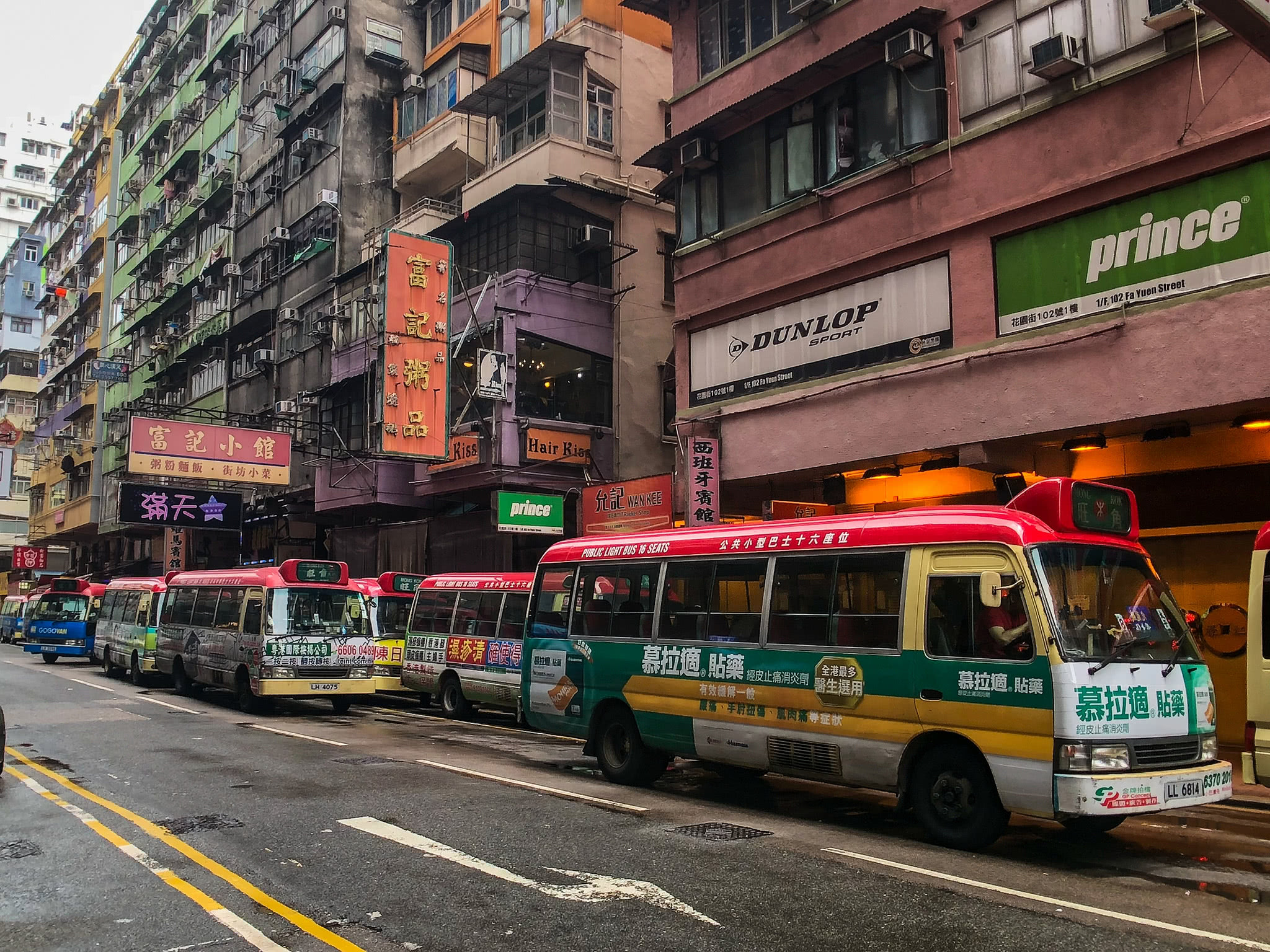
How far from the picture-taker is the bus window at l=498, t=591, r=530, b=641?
17.7m

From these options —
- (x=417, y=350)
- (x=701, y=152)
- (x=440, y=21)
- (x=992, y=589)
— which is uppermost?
(x=440, y=21)

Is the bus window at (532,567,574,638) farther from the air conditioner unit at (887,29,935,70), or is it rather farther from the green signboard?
the green signboard

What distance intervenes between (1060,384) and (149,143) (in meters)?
60.7

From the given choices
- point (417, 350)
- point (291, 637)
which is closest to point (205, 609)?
point (291, 637)

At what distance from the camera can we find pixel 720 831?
8734 millimetres

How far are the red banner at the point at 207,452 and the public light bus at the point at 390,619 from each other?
8.75m

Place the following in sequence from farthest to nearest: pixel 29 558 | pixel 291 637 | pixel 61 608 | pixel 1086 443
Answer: pixel 29 558 < pixel 61 608 < pixel 291 637 < pixel 1086 443

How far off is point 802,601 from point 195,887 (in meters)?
5.62

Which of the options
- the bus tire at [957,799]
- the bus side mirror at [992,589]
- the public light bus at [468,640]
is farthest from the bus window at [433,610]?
the bus side mirror at [992,589]

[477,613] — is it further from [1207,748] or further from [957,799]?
[1207,748]

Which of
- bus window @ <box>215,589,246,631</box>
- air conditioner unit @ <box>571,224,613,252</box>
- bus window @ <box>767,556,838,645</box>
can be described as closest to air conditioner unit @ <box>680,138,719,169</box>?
air conditioner unit @ <box>571,224,613,252</box>

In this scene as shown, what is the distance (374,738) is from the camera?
1517cm

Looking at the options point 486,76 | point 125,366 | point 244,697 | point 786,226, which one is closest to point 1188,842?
point 786,226

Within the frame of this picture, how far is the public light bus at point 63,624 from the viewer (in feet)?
118
